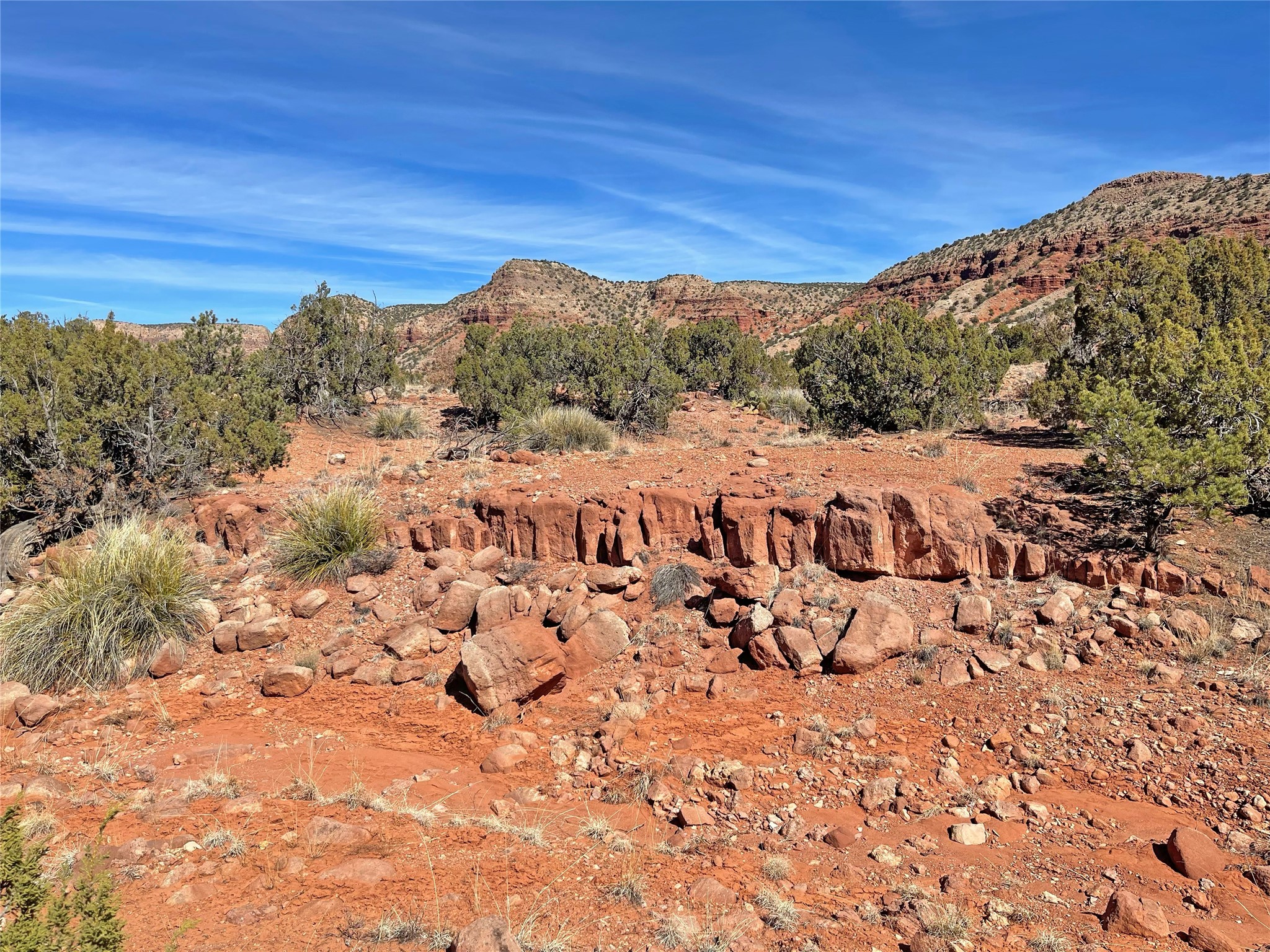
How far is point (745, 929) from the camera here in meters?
3.71

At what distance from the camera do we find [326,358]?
2359 cm

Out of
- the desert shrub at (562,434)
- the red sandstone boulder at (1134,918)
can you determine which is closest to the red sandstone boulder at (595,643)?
the red sandstone boulder at (1134,918)

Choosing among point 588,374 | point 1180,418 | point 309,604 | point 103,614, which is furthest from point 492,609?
point 588,374

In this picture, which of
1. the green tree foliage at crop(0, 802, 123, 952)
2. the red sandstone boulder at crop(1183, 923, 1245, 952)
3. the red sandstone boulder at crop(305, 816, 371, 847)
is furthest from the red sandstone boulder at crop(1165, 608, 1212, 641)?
the green tree foliage at crop(0, 802, 123, 952)

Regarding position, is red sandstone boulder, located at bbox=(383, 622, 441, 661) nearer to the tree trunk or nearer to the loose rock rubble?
the loose rock rubble

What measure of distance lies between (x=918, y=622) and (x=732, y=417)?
1506 cm

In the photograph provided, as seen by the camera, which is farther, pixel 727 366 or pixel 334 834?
pixel 727 366

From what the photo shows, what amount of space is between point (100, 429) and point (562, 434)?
830 centimetres

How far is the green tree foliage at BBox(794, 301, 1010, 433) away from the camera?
16047mm

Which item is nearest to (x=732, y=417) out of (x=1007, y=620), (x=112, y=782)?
(x=1007, y=620)

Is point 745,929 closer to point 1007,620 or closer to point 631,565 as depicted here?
point 1007,620

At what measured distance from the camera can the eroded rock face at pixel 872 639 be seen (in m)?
6.95

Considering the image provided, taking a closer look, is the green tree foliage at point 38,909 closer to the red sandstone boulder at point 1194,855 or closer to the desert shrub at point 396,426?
the red sandstone boulder at point 1194,855

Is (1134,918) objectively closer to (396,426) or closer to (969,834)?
(969,834)
